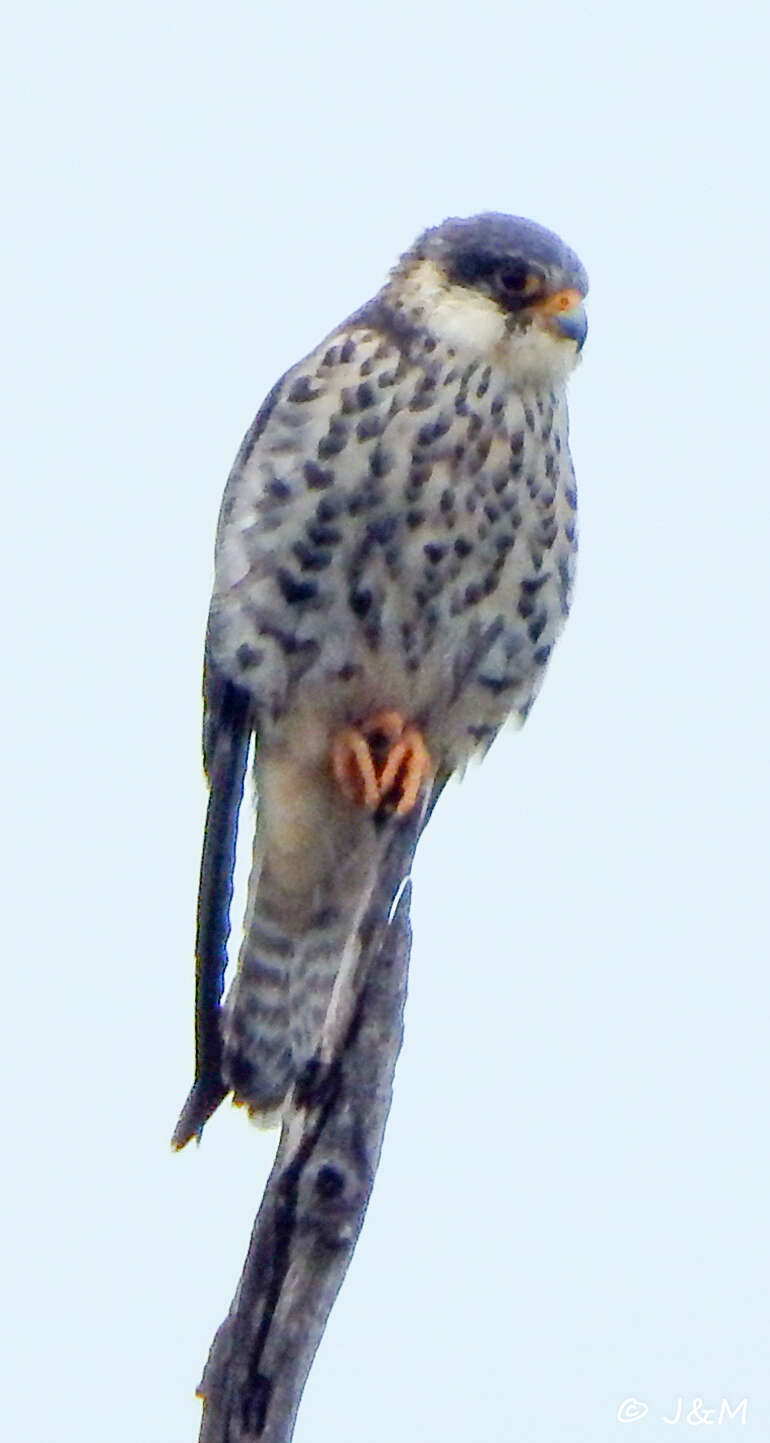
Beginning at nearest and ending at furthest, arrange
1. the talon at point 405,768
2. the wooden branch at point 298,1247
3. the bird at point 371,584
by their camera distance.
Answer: the wooden branch at point 298,1247, the bird at point 371,584, the talon at point 405,768

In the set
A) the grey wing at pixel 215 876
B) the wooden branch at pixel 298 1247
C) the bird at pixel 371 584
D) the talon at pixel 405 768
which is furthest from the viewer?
the talon at pixel 405 768

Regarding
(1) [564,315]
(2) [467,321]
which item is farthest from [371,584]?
(1) [564,315]

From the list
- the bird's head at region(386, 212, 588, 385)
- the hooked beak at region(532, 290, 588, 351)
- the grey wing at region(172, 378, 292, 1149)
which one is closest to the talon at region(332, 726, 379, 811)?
the grey wing at region(172, 378, 292, 1149)

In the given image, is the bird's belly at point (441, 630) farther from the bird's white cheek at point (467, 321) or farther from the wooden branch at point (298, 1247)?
the wooden branch at point (298, 1247)

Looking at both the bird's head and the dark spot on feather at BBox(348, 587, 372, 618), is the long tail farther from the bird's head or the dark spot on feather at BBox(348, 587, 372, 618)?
the bird's head

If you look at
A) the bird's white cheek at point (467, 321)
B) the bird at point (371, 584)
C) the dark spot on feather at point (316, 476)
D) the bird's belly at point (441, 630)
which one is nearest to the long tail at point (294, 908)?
the bird at point (371, 584)

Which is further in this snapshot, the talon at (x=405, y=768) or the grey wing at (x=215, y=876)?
the talon at (x=405, y=768)
